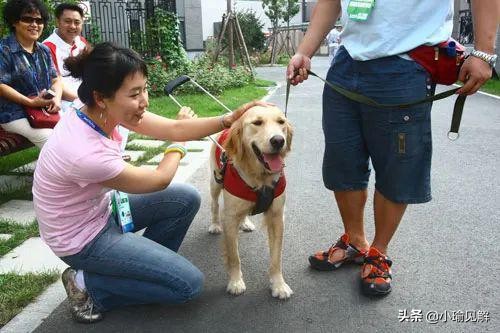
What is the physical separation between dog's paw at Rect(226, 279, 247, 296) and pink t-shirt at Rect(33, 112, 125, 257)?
0.86 metres

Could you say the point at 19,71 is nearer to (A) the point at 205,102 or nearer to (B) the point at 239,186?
(B) the point at 239,186

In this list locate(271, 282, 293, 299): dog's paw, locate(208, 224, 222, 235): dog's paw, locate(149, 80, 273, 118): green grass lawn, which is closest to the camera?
locate(271, 282, 293, 299): dog's paw

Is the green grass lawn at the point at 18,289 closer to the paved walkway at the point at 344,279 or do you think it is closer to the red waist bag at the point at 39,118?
the paved walkway at the point at 344,279

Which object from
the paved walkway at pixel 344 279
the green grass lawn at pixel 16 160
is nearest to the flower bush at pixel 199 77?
the green grass lawn at pixel 16 160

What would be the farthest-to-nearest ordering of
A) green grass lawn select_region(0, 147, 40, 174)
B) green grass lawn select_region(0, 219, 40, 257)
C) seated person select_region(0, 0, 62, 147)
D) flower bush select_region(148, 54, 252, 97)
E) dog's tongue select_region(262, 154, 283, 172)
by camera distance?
1. flower bush select_region(148, 54, 252, 97)
2. green grass lawn select_region(0, 147, 40, 174)
3. seated person select_region(0, 0, 62, 147)
4. green grass lawn select_region(0, 219, 40, 257)
5. dog's tongue select_region(262, 154, 283, 172)

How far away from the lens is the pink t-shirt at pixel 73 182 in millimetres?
2342

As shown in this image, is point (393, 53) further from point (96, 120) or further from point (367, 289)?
point (96, 120)

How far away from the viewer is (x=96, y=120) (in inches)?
98.1

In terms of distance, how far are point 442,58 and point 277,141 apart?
3.24 feet

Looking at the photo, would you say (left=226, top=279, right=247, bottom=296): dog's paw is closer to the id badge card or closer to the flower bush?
the id badge card

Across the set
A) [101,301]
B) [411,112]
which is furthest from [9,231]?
[411,112]

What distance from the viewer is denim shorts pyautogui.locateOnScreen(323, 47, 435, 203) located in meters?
2.65

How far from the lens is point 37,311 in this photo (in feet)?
8.86

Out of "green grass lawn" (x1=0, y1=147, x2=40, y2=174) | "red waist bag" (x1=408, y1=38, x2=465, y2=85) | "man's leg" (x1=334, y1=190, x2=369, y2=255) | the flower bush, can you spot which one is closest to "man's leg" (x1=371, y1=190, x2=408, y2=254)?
"man's leg" (x1=334, y1=190, x2=369, y2=255)
